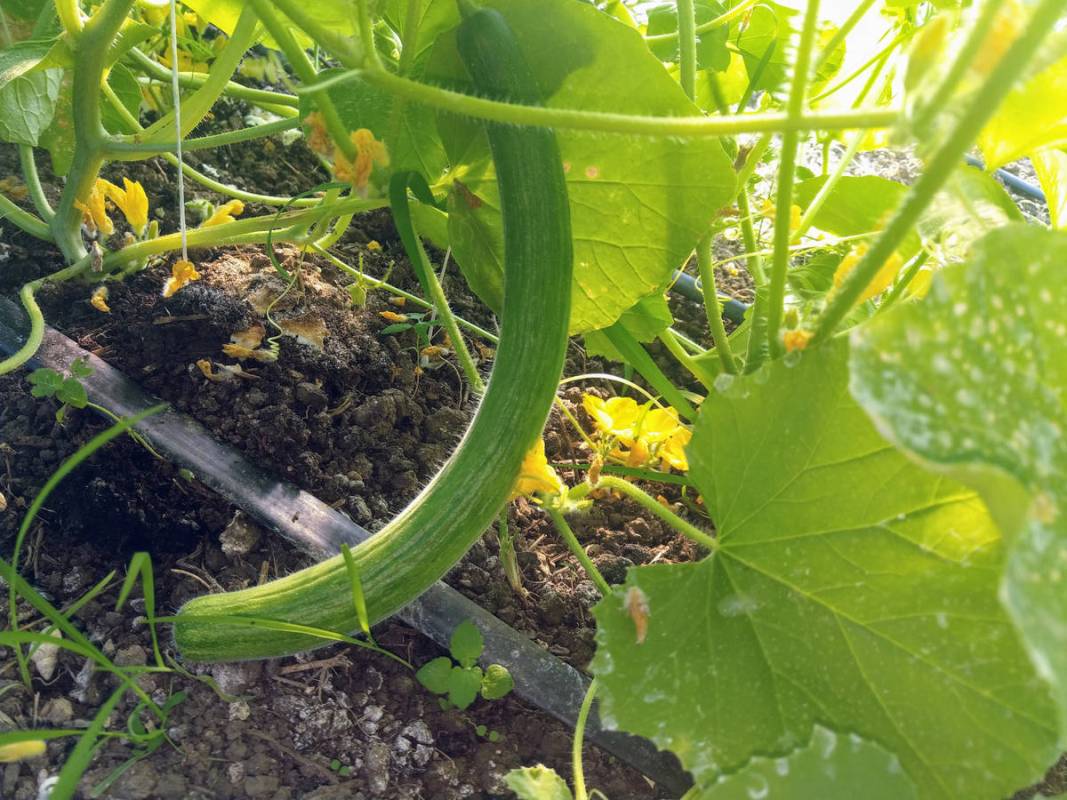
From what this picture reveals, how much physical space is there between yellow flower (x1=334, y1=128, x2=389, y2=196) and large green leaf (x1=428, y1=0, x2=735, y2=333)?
119 millimetres

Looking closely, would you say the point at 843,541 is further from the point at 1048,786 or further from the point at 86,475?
the point at 86,475

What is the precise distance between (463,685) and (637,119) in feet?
2.10

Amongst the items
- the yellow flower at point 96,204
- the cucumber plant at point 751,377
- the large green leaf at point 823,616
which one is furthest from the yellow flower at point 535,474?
the yellow flower at point 96,204

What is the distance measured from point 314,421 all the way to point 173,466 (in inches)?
7.6

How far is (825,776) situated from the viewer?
23.1 inches

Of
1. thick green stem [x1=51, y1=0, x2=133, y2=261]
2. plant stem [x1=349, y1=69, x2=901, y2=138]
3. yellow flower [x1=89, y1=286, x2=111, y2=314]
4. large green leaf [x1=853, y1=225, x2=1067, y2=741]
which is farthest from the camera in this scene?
yellow flower [x1=89, y1=286, x2=111, y2=314]

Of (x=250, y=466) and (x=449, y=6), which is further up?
(x=449, y=6)

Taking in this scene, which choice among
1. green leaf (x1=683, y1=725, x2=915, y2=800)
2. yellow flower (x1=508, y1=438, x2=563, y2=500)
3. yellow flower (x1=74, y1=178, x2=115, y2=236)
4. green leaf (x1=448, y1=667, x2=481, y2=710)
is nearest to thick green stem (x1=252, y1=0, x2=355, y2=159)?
yellow flower (x1=508, y1=438, x2=563, y2=500)

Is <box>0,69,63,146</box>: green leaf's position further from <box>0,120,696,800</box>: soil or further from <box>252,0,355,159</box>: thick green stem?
<box>252,0,355,159</box>: thick green stem

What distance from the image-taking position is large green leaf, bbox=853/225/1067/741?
0.40 meters

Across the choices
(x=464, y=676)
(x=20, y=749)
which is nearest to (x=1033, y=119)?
(x=464, y=676)

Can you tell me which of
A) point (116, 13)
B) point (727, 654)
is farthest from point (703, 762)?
point (116, 13)

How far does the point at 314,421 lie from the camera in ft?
3.68

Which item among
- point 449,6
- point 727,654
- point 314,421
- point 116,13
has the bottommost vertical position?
point 314,421
